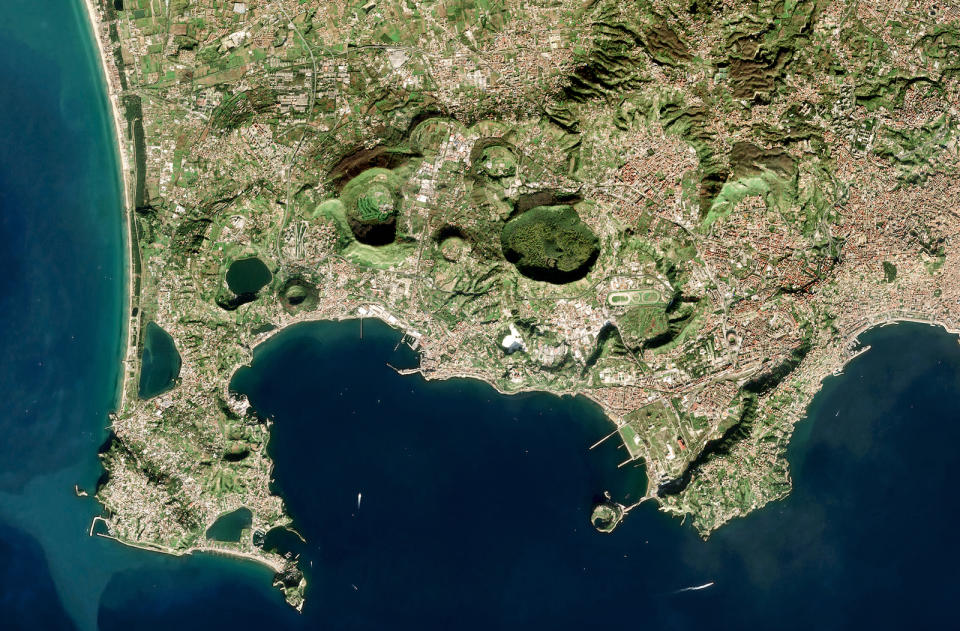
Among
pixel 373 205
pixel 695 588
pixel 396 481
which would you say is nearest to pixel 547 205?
pixel 373 205

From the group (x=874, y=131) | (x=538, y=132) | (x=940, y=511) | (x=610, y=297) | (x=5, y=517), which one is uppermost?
(x=538, y=132)

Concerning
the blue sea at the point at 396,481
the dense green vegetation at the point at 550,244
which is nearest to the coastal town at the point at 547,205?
the dense green vegetation at the point at 550,244

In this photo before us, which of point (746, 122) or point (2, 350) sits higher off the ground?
point (746, 122)

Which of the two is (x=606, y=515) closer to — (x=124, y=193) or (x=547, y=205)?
(x=547, y=205)

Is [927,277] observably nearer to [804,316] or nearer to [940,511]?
[804,316]

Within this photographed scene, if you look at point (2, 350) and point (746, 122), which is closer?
point (746, 122)

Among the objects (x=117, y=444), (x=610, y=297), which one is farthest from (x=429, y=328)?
(x=117, y=444)
